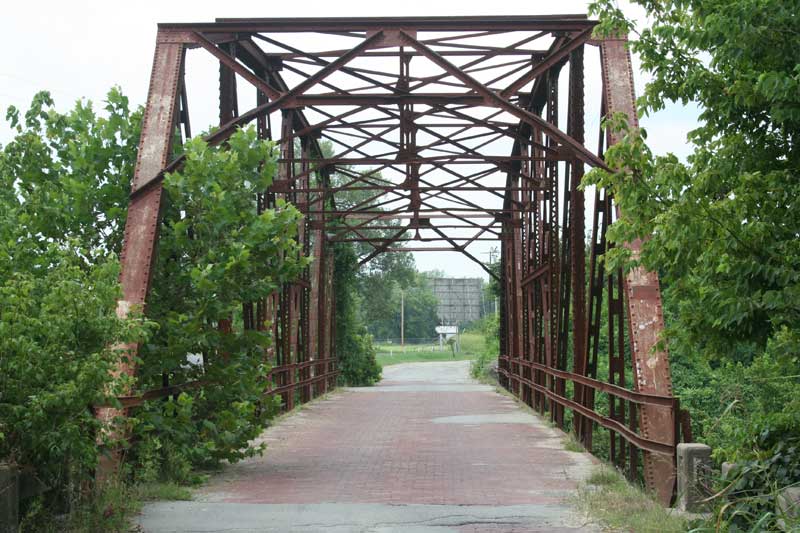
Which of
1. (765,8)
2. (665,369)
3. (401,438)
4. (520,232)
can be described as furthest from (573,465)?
(520,232)

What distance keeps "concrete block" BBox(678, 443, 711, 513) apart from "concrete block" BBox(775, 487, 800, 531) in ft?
5.94

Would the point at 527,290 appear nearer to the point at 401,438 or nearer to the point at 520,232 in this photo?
the point at 520,232

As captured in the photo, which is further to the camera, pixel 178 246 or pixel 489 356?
pixel 489 356

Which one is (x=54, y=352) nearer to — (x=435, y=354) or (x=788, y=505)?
(x=788, y=505)

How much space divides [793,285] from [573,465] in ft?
20.5

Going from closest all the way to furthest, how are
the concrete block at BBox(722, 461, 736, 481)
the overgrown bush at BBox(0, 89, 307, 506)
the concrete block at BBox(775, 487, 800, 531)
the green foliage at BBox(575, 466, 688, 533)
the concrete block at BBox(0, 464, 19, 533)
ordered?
1. the concrete block at BBox(775, 487, 800, 531)
2. the concrete block at BBox(0, 464, 19, 533)
3. the concrete block at BBox(722, 461, 736, 481)
4. the green foliage at BBox(575, 466, 688, 533)
5. the overgrown bush at BBox(0, 89, 307, 506)

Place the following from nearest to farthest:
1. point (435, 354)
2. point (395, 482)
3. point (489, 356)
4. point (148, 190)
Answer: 1. point (395, 482)
2. point (148, 190)
3. point (489, 356)
4. point (435, 354)

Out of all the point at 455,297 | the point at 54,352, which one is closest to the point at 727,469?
the point at 54,352

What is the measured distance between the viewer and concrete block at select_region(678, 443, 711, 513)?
28.4 ft

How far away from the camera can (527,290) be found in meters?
25.7

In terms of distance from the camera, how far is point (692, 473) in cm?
875

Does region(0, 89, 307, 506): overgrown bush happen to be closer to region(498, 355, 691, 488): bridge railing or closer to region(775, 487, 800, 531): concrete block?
region(498, 355, 691, 488): bridge railing

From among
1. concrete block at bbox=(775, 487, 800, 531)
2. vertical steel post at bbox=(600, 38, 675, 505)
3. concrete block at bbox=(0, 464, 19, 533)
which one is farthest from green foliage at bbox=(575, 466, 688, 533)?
concrete block at bbox=(0, 464, 19, 533)

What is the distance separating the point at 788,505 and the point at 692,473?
2.12 meters
